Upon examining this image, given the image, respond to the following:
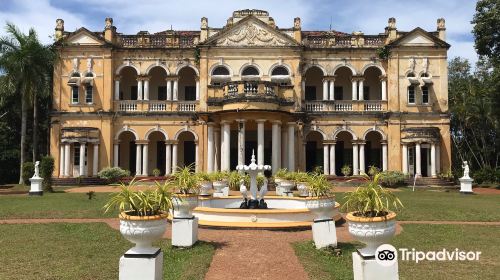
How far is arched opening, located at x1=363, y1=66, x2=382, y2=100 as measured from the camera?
31.0 m

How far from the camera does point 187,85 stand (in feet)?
102

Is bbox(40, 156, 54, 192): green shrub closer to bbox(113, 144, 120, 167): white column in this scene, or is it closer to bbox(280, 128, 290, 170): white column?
bbox(113, 144, 120, 167): white column

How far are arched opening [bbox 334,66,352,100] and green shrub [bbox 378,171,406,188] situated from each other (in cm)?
669

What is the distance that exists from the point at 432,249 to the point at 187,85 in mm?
24018

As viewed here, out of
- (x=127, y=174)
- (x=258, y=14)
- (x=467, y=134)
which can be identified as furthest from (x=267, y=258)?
(x=467, y=134)

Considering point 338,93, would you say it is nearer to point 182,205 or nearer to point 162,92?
point 162,92

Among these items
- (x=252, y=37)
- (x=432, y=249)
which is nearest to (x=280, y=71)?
(x=252, y=37)

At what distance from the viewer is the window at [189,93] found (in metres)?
31.0

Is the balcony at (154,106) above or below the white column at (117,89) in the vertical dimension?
below

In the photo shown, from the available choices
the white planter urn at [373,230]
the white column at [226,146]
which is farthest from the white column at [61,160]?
the white planter urn at [373,230]

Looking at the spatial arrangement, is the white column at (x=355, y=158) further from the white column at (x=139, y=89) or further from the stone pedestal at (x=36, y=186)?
the stone pedestal at (x=36, y=186)

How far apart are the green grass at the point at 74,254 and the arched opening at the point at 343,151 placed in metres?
20.8

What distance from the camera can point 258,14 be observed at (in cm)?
2917

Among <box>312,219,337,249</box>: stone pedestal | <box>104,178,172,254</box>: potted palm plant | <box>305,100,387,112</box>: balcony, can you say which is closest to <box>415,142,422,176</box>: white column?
<box>305,100,387,112</box>: balcony
